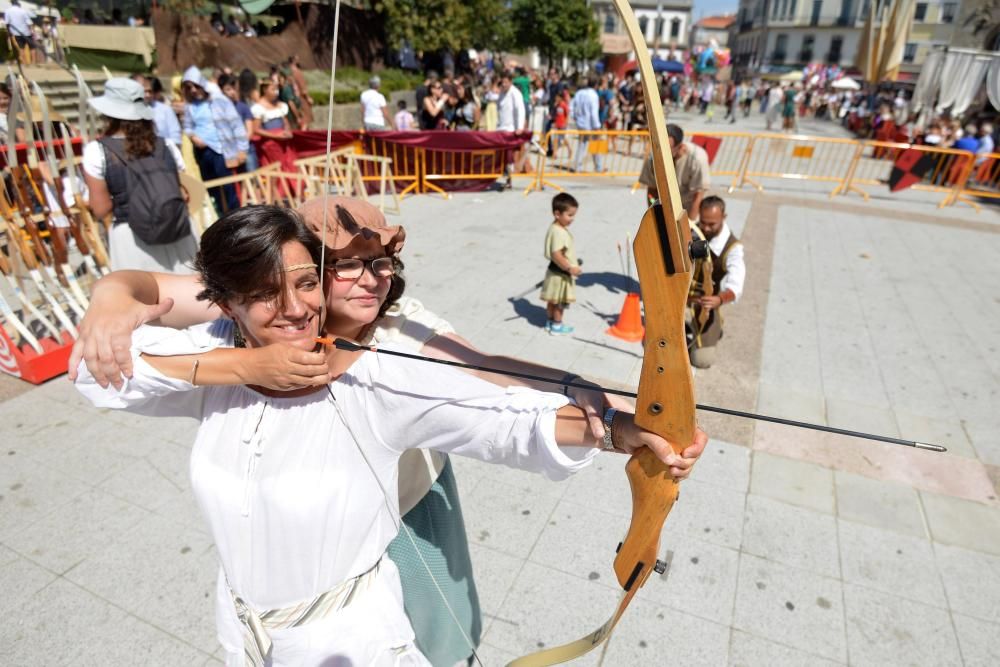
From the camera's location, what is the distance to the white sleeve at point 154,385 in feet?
4.41

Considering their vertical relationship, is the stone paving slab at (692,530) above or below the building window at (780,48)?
below

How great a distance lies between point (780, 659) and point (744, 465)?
1.43 m

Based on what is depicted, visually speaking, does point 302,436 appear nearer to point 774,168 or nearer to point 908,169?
point 908,169

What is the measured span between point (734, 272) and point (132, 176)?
14.2 ft

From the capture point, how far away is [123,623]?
2.56 metres

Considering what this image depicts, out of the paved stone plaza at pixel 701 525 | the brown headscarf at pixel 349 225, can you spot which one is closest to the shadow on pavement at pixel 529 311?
the paved stone plaza at pixel 701 525

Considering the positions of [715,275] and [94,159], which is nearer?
[94,159]

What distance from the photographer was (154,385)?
1.35m

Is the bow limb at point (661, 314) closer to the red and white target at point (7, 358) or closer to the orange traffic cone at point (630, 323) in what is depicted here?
the orange traffic cone at point (630, 323)

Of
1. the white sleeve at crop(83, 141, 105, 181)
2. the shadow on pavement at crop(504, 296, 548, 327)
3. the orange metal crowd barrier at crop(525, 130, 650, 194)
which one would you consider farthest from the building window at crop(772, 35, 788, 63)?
the white sleeve at crop(83, 141, 105, 181)

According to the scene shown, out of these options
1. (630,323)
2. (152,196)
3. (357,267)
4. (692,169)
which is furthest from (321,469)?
(692,169)

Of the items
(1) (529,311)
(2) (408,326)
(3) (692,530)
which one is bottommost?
(3) (692,530)

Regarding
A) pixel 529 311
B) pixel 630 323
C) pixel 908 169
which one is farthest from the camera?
pixel 908 169

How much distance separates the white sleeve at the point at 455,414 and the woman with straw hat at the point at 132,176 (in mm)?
3260
